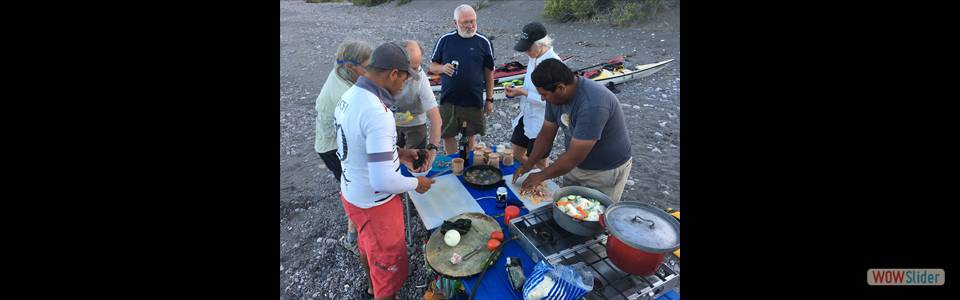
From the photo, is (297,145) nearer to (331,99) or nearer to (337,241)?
(337,241)

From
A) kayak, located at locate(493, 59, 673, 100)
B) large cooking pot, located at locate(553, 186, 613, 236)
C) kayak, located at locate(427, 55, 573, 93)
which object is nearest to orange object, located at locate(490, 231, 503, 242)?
large cooking pot, located at locate(553, 186, 613, 236)

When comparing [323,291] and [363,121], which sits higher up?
[363,121]

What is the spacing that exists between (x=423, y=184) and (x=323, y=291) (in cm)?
195

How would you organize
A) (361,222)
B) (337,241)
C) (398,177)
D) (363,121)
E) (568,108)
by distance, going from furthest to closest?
(337,241) → (568,108) → (361,222) → (398,177) → (363,121)

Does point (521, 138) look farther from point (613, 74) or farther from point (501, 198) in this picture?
point (613, 74)

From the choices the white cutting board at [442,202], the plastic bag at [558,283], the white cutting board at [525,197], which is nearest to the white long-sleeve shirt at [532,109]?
the white cutting board at [525,197]

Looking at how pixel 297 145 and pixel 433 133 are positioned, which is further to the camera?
pixel 297 145

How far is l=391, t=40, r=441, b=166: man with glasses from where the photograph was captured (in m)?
3.94

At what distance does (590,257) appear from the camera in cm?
253

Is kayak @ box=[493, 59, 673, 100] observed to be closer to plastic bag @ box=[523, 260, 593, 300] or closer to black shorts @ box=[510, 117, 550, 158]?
black shorts @ box=[510, 117, 550, 158]

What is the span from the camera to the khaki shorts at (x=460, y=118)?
515 centimetres

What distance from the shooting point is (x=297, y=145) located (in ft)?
24.9

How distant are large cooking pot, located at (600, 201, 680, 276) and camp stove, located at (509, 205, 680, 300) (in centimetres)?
8
